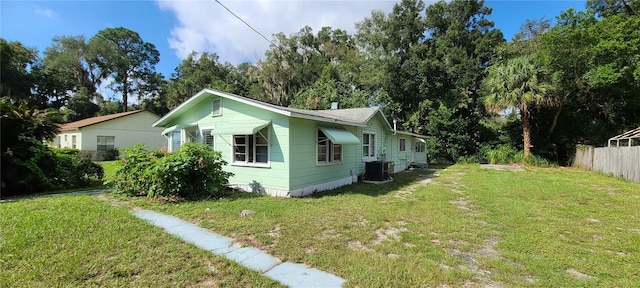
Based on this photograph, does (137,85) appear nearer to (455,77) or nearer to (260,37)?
(260,37)

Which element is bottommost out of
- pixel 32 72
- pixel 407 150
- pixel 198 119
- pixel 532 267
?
pixel 532 267

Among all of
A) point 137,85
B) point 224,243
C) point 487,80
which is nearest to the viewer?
point 224,243

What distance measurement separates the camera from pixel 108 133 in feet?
74.0

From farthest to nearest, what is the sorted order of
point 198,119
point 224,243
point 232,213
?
point 198,119 < point 232,213 < point 224,243

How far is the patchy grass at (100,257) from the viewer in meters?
3.25

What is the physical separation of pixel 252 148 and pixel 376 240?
550 centimetres

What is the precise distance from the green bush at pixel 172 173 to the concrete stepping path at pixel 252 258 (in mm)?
1943

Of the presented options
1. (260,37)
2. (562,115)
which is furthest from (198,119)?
(562,115)

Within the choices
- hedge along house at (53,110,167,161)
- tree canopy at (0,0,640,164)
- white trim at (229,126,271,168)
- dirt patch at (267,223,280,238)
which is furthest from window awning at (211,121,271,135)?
hedge along house at (53,110,167,161)

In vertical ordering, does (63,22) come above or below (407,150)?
above

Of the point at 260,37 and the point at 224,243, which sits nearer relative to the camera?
the point at 224,243

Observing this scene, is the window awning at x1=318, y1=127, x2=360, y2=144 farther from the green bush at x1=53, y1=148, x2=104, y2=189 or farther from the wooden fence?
the wooden fence

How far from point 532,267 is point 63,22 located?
1074 centimetres

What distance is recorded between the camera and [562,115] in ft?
68.2
